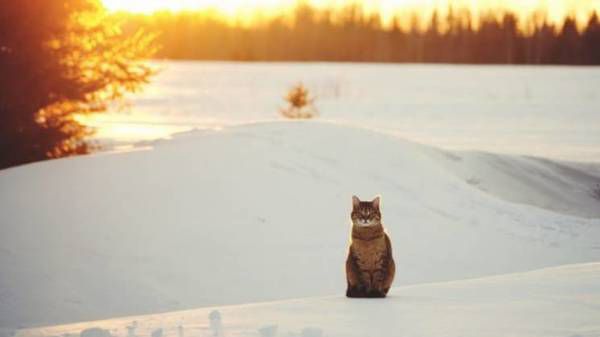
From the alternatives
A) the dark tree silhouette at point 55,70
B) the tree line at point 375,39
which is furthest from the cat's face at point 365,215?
the tree line at point 375,39

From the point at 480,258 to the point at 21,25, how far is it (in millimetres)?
10952

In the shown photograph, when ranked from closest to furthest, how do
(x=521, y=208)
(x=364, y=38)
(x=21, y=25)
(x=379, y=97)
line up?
(x=521, y=208), (x=21, y=25), (x=379, y=97), (x=364, y=38)

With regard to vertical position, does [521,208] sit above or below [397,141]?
below

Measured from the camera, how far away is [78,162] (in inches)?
566

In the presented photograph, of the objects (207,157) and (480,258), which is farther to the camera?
(207,157)

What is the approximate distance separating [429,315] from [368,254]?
1199 millimetres

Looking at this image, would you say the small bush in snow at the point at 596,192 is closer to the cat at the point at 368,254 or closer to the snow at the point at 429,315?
the snow at the point at 429,315

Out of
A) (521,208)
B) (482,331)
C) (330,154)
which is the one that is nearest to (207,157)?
(330,154)

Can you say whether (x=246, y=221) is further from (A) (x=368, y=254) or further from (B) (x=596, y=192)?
(B) (x=596, y=192)

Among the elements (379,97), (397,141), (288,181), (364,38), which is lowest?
(288,181)

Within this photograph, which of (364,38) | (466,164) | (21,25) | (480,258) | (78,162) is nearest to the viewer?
(480,258)

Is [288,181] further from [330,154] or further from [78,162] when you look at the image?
[78,162]

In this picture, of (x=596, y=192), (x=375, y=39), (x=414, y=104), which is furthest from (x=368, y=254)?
(x=375, y=39)

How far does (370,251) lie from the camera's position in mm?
7164
